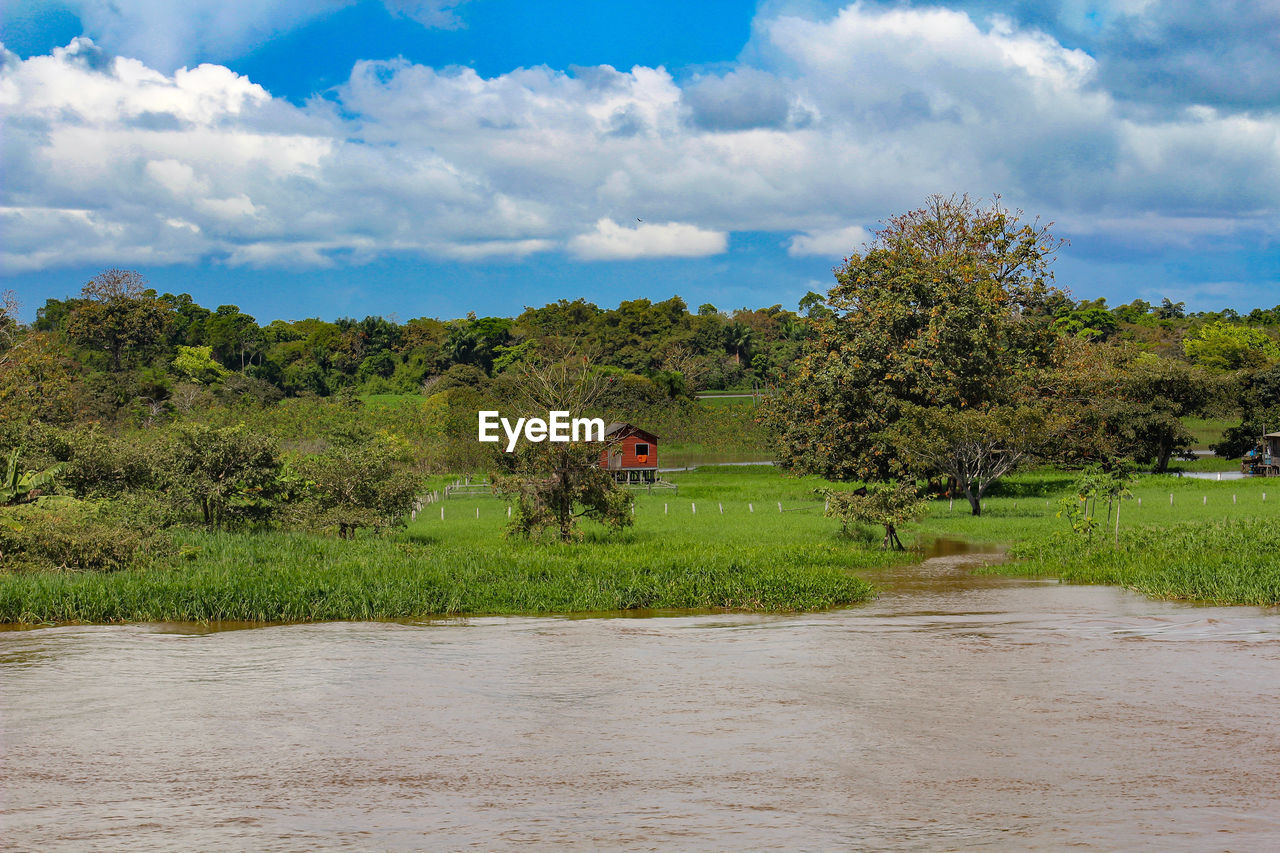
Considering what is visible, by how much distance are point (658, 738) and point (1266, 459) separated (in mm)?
55971

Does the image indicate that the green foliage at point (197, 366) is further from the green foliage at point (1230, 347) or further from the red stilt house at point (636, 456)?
the green foliage at point (1230, 347)

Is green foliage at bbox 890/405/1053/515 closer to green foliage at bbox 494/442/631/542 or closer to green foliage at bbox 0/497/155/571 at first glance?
green foliage at bbox 494/442/631/542

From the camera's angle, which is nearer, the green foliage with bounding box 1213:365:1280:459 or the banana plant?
the banana plant

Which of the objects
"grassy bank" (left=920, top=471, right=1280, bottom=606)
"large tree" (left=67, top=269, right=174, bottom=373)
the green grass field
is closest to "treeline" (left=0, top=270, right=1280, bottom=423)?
"large tree" (left=67, top=269, right=174, bottom=373)

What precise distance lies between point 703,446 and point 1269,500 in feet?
156

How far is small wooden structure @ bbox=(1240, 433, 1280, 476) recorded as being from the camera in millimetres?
53331

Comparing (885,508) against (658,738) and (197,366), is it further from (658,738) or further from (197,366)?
(197,366)

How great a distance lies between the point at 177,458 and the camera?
27312 mm

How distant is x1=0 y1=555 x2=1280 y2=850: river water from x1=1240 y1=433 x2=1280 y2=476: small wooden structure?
145ft

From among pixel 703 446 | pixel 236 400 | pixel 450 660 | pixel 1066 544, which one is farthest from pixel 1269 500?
pixel 236 400

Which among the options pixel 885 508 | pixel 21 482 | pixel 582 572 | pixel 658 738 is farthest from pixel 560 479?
pixel 658 738

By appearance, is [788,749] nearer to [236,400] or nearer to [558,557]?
[558,557]

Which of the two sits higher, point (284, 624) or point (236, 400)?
point (236, 400)

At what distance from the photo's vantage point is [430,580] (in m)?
20.0
